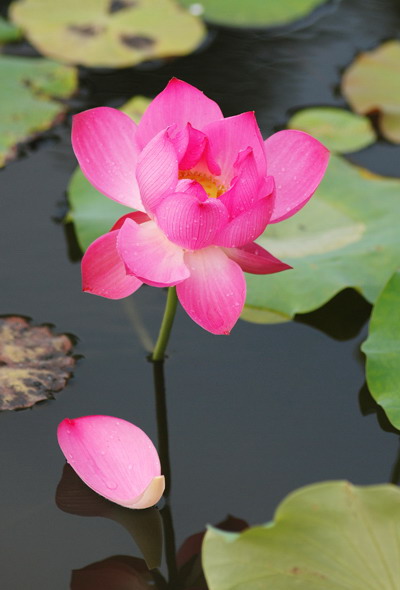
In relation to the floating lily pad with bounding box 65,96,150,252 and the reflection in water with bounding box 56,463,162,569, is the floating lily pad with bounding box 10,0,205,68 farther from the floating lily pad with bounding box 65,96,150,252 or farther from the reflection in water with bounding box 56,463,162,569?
the reflection in water with bounding box 56,463,162,569

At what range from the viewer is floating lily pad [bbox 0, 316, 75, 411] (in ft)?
3.93

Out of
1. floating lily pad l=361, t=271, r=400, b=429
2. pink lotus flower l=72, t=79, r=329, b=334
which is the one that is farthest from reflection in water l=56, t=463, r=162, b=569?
floating lily pad l=361, t=271, r=400, b=429

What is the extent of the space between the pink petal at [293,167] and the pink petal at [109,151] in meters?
0.20

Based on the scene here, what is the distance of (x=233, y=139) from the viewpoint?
1.05m

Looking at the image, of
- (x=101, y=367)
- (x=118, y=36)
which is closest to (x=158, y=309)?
(x=101, y=367)

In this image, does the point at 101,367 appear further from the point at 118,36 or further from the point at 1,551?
the point at 118,36

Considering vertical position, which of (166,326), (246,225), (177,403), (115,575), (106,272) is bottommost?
(115,575)

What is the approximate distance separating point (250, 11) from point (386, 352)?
1463mm

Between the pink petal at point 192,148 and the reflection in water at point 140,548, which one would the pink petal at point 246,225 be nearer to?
the pink petal at point 192,148

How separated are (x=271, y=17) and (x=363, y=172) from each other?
799mm

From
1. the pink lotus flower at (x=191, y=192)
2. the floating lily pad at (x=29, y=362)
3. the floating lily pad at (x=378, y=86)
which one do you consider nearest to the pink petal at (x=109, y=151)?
the pink lotus flower at (x=191, y=192)

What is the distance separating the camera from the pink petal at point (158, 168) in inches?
38.5

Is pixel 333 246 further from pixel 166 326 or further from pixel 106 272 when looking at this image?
pixel 106 272

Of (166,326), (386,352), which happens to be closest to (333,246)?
(386,352)
